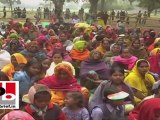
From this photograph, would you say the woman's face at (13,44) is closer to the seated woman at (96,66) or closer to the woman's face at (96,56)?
the seated woman at (96,66)

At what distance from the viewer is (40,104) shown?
15.9ft

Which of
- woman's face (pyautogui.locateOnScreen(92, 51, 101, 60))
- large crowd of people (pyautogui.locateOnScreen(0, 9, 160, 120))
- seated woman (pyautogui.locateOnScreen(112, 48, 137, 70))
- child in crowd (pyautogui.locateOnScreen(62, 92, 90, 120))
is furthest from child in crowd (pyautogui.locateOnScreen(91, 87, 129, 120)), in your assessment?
seated woman (pyautogui.locateOnScreen(112, 48, 137, 70))

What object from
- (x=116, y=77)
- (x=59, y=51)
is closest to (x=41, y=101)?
(x=116, y=77)

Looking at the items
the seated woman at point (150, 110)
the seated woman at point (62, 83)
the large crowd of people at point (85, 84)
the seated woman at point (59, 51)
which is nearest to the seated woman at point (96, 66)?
the large crowd of people at point (85, 84)

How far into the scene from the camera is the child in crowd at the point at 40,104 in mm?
4812

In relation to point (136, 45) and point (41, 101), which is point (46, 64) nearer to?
point (136, 45)

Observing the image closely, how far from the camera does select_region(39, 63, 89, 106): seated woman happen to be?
647 centimetres

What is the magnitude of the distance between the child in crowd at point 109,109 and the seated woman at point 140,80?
158 cm

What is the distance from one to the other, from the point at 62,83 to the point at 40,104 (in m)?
1.71

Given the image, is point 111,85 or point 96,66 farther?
point 96,66

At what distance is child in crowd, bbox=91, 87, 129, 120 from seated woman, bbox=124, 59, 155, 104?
5.18 feet

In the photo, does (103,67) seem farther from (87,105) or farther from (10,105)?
(10,105)

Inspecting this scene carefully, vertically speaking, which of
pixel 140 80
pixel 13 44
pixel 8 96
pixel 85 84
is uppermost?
pixel 8 96

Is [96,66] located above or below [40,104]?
below
